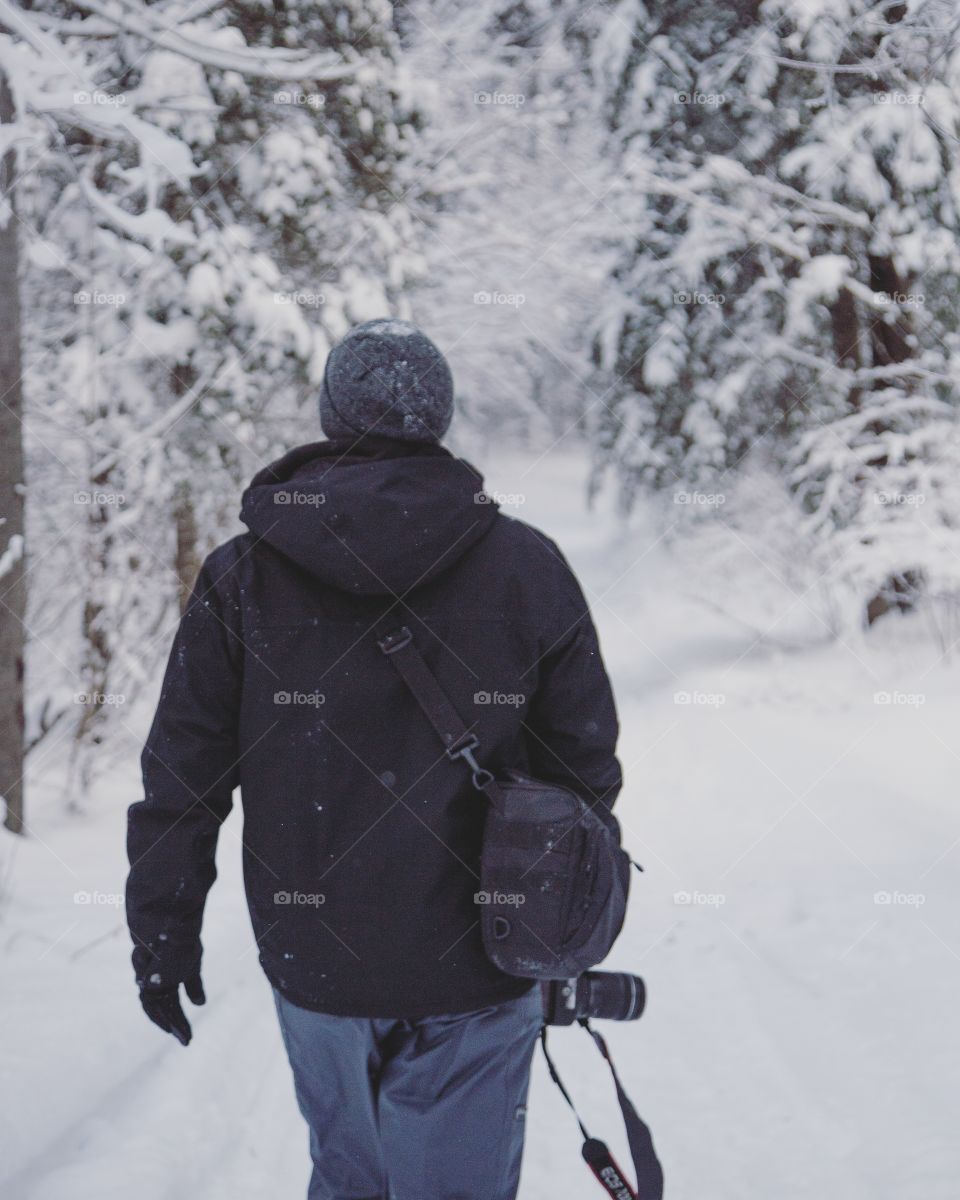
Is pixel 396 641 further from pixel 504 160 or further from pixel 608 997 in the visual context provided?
pixel 504 160

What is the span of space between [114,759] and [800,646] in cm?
708

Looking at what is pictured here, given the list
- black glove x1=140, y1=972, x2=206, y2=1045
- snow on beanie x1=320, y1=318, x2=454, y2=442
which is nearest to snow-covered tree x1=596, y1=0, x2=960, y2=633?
snow on beanie x1=320, y1=318, x2=454, y2=442

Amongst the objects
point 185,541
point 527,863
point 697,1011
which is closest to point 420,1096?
point 527,863

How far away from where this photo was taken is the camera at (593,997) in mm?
1900

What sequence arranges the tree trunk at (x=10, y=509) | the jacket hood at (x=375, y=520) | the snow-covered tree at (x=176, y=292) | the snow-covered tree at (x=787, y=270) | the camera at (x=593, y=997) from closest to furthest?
1. the jacket hood at (x=375, y=520)
2. the camera at (x=593, y=997)
3. the tree trunk at (x=10, y=509)
4. the snow-covered tree at (x=176, y=292)
5. the snow-covered tree at (x=787, y=270)

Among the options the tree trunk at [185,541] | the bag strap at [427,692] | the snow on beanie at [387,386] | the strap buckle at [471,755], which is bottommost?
the tree trunk at [185,541]

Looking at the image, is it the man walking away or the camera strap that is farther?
the camera strap

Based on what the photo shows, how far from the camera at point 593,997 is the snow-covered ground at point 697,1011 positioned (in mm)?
1267

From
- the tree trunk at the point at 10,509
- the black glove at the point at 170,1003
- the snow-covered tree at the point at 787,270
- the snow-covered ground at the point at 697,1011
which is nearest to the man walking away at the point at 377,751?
the black glove at the point at 170,1003

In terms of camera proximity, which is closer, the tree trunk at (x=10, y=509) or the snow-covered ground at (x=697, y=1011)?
the snow-covered ground at (x=697, y=1011)

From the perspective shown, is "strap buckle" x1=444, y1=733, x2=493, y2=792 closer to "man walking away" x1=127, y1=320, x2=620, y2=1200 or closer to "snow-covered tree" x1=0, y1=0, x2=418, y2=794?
"man walking away" x1=127, y1=320, x2=620, y2=1200

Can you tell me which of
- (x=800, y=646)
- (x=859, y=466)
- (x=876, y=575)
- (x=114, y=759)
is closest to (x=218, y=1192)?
(x=114, y=759)

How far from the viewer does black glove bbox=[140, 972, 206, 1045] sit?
1979 mm

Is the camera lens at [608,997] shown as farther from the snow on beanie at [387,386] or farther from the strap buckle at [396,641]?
the snow on beanie at [387,386]
